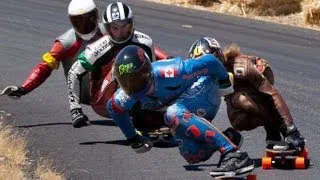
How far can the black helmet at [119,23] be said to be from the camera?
1140cm

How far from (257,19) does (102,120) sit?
14441 mm

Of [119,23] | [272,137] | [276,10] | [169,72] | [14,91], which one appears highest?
[169,72]

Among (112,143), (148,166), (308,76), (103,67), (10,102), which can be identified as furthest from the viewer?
(308,76)

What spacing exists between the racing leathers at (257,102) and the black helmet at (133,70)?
185cm

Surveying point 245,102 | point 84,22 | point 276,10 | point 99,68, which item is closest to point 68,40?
point 84,22

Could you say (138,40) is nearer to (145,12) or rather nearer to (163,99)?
(163,99)

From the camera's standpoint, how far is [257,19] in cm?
2648

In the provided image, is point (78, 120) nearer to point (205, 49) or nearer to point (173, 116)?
point (205, 49)

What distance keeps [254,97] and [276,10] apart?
57.0ft

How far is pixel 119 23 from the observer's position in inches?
450

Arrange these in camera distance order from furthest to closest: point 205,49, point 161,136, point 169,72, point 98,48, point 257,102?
point 98,48, point 161,136, point 257,102, point 205,49, point 169,72

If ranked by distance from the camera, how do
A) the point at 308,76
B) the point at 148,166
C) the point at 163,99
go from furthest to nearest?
the point at 308,76
the point at 148,166
the point at 163,99

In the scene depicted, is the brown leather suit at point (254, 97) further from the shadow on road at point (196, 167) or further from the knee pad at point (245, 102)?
the shadow on road at point (196, 167)

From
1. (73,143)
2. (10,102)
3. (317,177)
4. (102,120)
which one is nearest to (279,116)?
(317,177)
